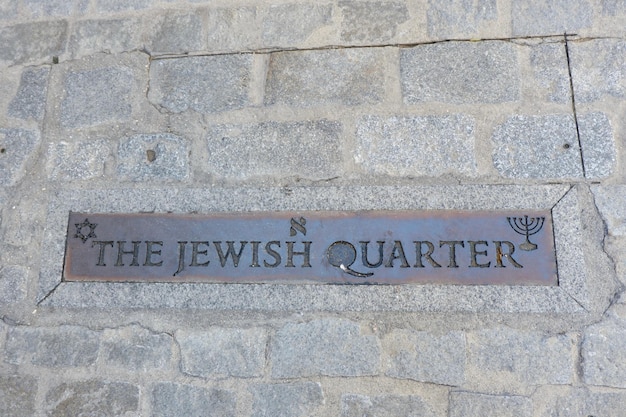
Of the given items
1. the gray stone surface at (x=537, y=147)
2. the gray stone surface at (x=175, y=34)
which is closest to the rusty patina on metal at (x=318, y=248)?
the gray stone surface at (x=537, y=147)

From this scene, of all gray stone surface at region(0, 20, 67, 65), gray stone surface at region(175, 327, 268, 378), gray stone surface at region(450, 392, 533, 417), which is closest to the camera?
gray stone surface at region(450, 392, 533, 417)

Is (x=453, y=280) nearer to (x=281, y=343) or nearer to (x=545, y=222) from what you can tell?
Answer: (x=545, y=222)

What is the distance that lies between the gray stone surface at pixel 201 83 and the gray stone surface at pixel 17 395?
1.17 m

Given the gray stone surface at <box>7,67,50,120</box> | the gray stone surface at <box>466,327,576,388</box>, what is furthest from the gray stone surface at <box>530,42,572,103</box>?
the gray stone surface at <box>7,67,50,120</box>

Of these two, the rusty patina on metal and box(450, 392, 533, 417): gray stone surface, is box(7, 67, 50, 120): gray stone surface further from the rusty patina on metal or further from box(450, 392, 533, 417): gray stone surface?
box(450, 392, 533, 417): gray stone surface

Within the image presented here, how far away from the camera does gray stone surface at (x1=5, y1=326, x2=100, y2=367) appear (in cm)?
207

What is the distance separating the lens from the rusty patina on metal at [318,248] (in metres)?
2.02

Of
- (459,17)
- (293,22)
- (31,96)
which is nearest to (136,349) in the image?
(31,96)

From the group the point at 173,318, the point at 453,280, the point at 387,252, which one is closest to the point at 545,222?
the point at 453,280

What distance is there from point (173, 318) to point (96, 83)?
41.8 inches

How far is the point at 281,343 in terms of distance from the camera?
2002 millimetres

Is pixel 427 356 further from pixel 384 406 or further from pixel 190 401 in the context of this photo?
pixel 190 401

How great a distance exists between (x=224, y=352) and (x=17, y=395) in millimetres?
792

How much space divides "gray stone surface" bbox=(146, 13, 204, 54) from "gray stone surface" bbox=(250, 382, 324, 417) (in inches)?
55.3
